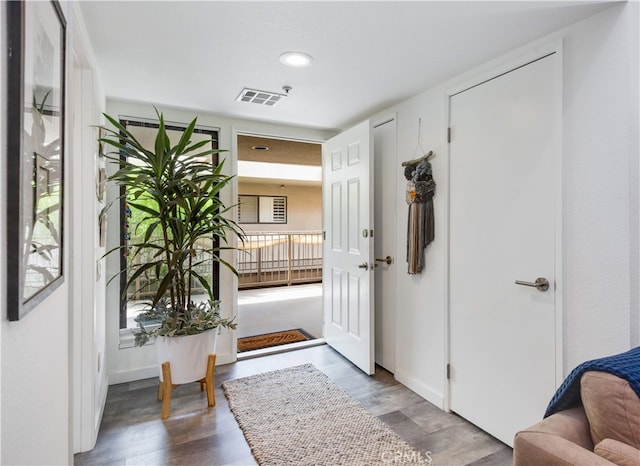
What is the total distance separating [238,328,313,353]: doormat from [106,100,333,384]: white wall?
0.45m

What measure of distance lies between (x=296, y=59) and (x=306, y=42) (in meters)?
0.20

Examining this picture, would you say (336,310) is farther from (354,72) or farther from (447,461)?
(354,72)

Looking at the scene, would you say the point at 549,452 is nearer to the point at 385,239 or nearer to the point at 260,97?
the point at 385,239

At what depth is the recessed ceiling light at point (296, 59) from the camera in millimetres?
1976

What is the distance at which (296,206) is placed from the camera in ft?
31.0

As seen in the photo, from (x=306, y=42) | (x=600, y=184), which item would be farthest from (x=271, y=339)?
(x=600, y=184)

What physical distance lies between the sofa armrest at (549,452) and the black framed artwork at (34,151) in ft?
4.57

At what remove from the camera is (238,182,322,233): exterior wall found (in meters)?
9.05

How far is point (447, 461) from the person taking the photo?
6.13 feet

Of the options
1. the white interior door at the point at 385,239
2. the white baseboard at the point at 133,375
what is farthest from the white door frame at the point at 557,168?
the white baseboard at the point at 133,375

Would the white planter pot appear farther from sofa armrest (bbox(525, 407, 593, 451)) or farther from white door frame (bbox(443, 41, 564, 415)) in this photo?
white door frame (bbox(443, 41, 564, 415))

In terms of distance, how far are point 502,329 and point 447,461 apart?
77cm

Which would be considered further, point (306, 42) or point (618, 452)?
point (306, 42)

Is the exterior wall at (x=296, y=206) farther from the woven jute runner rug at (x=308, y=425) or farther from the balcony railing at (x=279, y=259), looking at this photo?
the woven jute runner rug at (x=308, y=425)
